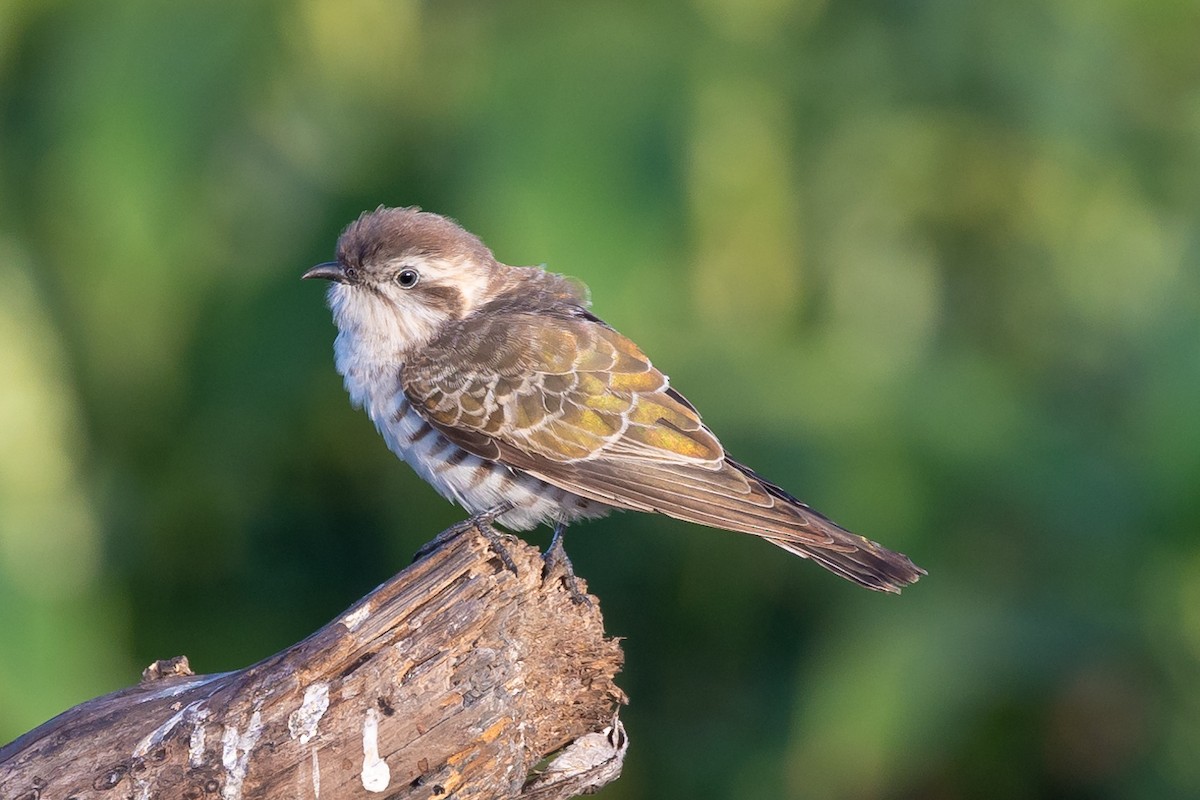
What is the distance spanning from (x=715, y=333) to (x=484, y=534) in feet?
10.5

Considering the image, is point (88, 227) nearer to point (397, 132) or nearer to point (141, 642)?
point (397, 132)

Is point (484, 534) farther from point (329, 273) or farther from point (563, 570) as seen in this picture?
point (329, 273)

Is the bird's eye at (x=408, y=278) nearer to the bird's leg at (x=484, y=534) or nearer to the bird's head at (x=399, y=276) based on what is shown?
the bird's head at (x=399, y=276)

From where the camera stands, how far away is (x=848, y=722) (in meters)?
6.77

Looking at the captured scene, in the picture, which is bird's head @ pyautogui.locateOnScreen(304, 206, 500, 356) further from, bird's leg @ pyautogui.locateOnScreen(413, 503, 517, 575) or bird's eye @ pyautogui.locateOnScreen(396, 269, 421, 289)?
bird's leg @ pyautogui.locateOnScreen(413, 503, 517, 575)

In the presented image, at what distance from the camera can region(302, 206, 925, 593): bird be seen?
5.23 meters

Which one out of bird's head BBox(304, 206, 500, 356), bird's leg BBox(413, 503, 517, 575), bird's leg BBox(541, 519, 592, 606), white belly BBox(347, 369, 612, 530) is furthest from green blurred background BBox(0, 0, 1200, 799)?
bird's leg BBox(541, 519, 592, 606)

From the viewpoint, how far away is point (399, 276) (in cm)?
590

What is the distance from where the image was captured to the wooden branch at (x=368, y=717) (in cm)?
405

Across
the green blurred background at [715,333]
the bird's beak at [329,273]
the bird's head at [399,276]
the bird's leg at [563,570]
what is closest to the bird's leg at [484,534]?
the bird's leg at [563,570]

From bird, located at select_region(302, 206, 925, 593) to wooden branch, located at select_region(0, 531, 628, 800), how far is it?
743mm

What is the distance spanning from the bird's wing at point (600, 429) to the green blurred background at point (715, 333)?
1.56 metres

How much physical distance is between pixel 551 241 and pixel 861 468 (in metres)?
1.93

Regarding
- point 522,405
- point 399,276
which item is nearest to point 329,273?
point 399,276
